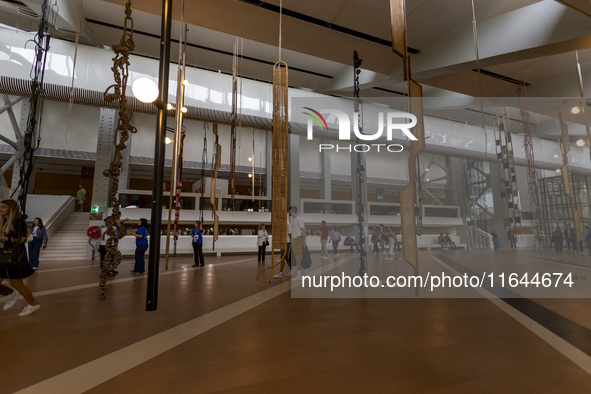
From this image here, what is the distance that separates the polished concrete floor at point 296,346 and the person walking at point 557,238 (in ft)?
22.7

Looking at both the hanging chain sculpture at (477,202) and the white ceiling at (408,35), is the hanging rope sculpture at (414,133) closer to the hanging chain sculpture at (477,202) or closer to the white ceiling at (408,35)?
the white ceiling at (408,35)

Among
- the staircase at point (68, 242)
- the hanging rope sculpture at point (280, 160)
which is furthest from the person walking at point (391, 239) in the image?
the staircase at point (68, 242)

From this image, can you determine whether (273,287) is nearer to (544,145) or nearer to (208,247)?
(208,247)

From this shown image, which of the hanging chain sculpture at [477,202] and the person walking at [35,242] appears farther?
the hanging chain sculpture at [477,202]

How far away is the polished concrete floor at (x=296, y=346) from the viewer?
175 centimetres

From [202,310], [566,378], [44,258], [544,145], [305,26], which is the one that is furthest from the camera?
[544,145]

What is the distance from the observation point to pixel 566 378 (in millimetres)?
1817

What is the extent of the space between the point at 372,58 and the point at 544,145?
1325 cm

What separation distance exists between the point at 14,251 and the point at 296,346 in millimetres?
3114

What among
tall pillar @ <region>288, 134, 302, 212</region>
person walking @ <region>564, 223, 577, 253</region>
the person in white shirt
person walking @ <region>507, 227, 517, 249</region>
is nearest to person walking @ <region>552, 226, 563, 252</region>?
person walking @ <region>564, 223, 577, 253</region>

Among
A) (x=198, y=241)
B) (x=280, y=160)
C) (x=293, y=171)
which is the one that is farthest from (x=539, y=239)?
(x=198, y=241)

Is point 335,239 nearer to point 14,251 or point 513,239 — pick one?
point 513,239

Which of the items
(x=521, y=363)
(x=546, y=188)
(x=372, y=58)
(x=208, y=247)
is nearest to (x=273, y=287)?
(x=521, y=363)

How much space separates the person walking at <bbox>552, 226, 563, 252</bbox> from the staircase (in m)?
16.5
